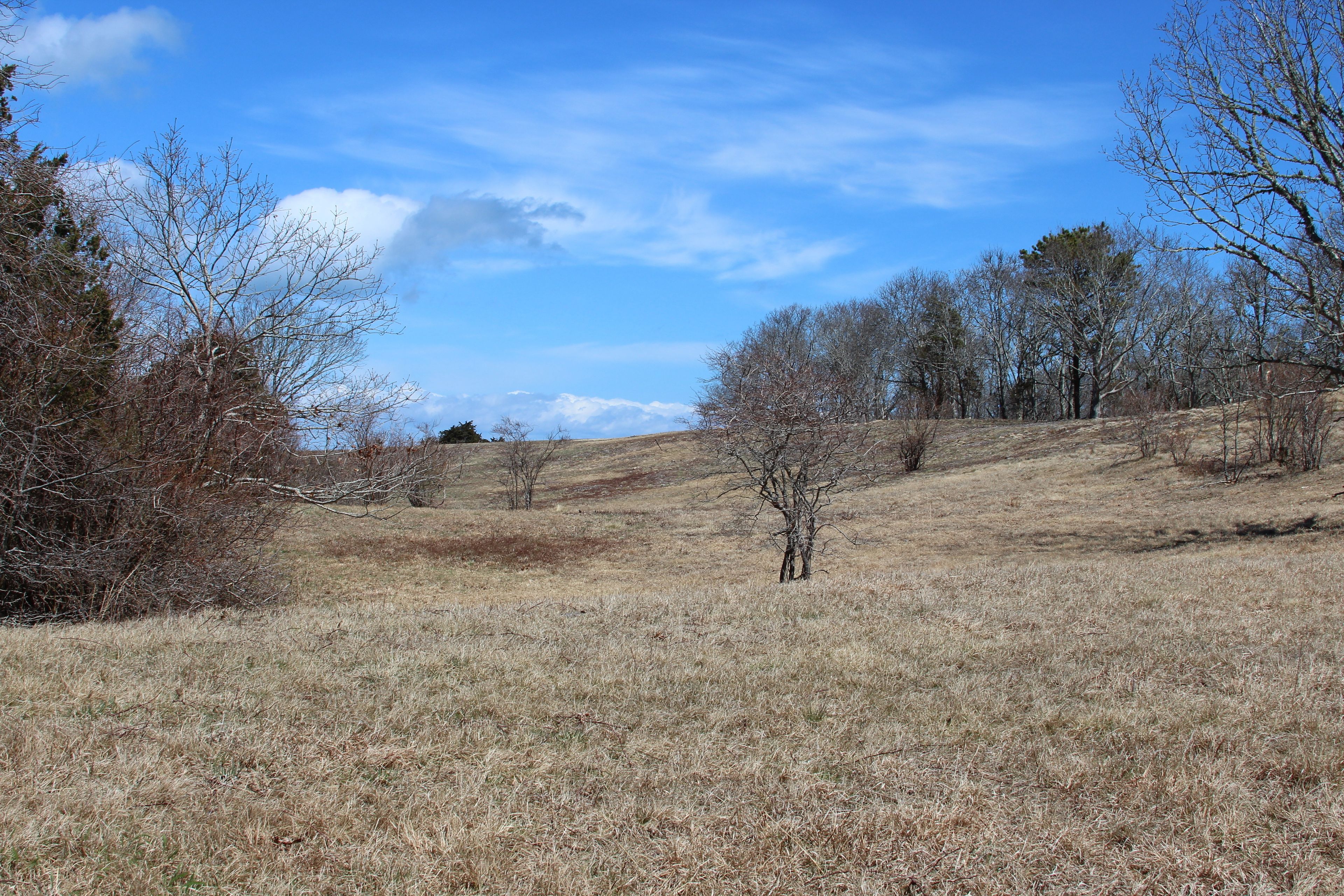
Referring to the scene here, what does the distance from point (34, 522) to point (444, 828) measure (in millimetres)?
8157

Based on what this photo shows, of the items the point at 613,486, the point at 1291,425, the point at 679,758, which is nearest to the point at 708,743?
the point at 679,758

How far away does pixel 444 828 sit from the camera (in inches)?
151

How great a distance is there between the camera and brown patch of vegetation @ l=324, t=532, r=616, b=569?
70.4 feet

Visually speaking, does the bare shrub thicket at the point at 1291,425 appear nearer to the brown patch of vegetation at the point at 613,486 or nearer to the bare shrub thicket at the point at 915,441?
the bare shrub thicket at the point at 915,441

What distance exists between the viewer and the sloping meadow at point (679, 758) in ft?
11.6

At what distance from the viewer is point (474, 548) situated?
2281cm

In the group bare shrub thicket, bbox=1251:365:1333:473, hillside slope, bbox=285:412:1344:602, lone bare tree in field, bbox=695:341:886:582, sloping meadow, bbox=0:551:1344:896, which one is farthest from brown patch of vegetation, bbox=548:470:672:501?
sloping meadow, bbox=0:551:1344:896

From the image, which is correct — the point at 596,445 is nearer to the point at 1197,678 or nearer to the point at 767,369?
the point at 767,369

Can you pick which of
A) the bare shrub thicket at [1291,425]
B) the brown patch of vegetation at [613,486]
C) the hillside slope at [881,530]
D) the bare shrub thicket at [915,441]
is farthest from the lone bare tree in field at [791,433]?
the brown patch of vegetation at [613,486]

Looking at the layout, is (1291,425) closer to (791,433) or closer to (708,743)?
(791,433)

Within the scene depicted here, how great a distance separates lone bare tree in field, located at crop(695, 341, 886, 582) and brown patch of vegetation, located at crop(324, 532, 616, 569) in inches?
349

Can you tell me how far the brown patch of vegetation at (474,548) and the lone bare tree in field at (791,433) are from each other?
8873 mm

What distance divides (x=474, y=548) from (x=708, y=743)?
18618 mm

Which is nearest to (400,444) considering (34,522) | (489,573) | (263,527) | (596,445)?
(489,573)
